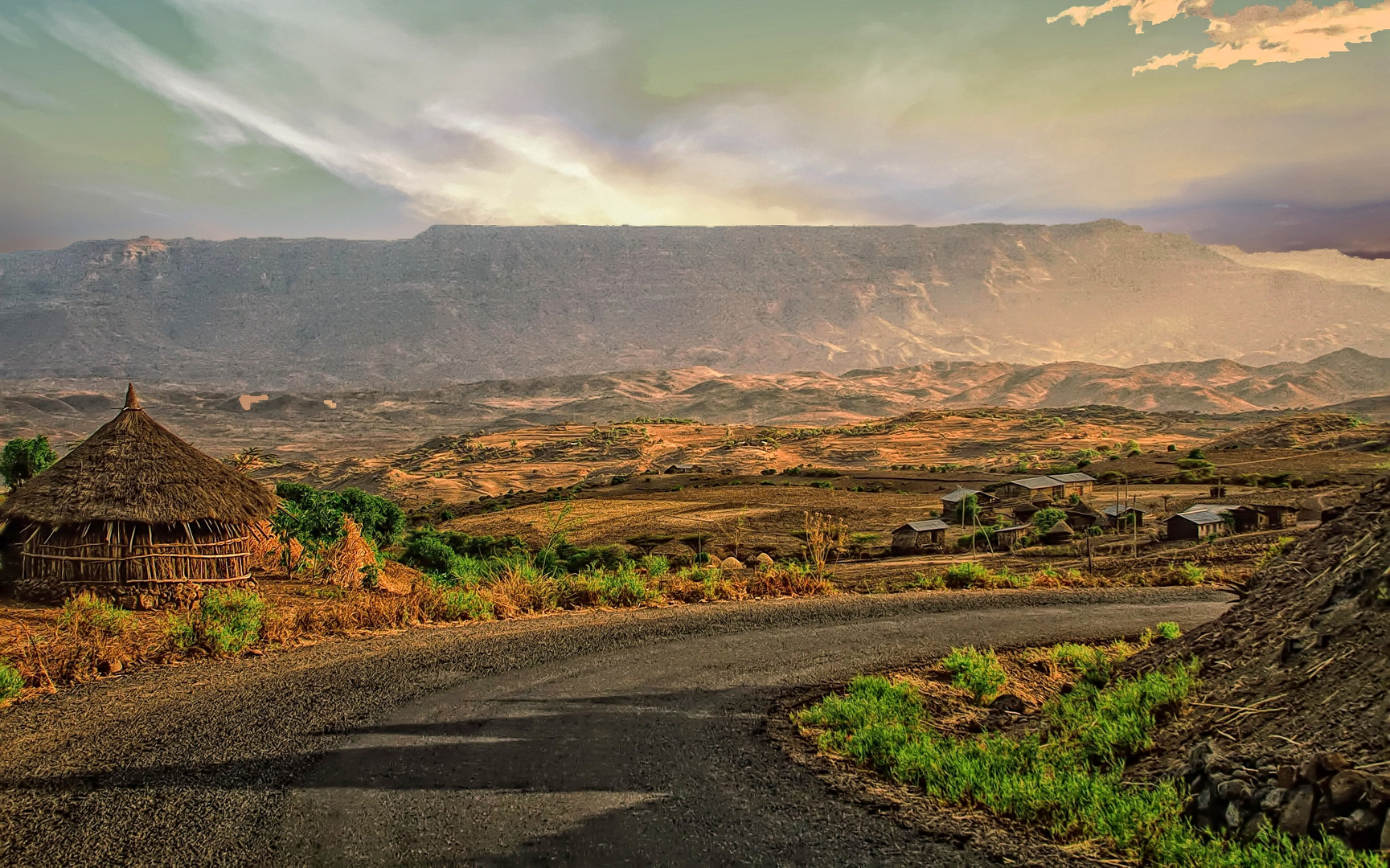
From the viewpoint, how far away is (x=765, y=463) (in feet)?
266

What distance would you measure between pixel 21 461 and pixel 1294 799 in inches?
899

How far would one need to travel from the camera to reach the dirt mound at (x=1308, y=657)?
543 centimetres

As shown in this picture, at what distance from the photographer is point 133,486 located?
15.6 meters

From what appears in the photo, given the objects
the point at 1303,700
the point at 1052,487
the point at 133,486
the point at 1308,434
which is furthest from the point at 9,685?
the point at 1308,434

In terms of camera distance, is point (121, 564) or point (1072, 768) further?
point (121, 564)

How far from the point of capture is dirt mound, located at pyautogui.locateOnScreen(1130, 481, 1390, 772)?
17.8 feet

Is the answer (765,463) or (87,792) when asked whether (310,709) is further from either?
(765,463)

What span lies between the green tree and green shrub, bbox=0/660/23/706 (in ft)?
39.3

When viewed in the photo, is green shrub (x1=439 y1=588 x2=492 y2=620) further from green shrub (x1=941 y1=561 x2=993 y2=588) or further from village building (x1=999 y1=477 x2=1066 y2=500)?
village building (x1=999 y1=477 x2=1066 y2=500)

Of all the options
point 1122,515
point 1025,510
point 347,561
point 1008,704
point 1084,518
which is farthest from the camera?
point 1025,510

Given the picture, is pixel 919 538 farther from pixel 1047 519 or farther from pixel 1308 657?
pixel 1308 657

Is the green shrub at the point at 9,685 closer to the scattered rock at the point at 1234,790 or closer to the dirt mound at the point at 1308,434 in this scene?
the scattered rock at the point at 1234,790

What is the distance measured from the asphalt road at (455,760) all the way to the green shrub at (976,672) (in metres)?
0.76

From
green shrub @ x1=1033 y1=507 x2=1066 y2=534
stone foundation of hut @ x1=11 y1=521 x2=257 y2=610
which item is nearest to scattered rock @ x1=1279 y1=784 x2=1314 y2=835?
stone foundation of hut @ x1=11 y1=521 x2=257 y2=610
